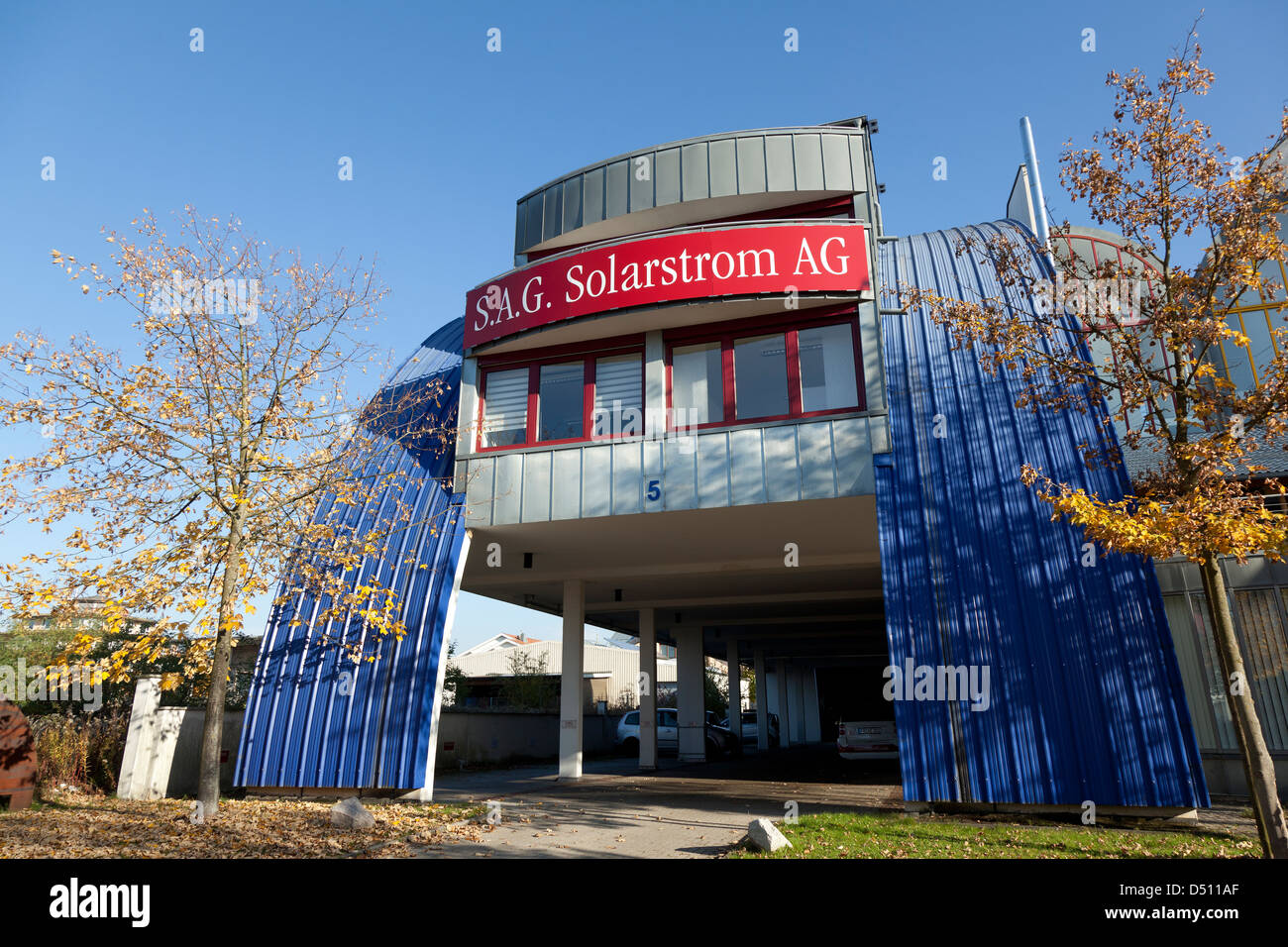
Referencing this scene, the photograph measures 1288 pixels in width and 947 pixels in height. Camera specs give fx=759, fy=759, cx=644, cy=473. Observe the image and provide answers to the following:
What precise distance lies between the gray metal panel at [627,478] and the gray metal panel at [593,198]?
5.29m

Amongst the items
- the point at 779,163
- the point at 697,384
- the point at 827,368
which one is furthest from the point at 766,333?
the point at 779,163

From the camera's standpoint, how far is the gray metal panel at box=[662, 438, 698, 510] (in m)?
12.6

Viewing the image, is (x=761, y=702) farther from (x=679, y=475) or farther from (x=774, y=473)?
(x=774, y=473)

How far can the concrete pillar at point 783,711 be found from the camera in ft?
124

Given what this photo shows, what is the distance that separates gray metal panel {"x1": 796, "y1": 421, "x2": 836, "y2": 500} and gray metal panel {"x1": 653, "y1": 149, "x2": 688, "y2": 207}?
5.64m

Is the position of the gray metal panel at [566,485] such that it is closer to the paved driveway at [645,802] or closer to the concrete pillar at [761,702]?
the paved driveway at [645,802]

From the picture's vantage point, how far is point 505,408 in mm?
14508

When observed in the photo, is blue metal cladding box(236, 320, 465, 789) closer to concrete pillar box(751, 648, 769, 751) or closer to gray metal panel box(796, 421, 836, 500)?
gray metal panel box(796, 421, 836, 500)

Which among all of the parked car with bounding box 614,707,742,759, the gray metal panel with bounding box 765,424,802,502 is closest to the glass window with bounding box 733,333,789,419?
the gray metal panel with bounding box 765,424,802,502

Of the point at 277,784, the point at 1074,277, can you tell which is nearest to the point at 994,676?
the point at 1074,277

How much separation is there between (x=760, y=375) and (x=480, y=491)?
544 centimetres

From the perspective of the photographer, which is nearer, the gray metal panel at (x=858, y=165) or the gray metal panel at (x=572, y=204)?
the gray metal panel at (x=858, y=165)

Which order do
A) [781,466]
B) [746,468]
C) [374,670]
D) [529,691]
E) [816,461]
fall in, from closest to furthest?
[816,461] < [781,466] < [746,468] < [374,670] < [529,691]

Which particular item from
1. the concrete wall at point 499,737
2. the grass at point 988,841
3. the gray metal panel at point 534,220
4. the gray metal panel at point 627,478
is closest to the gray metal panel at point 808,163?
the gray metal panel at point 534,220
